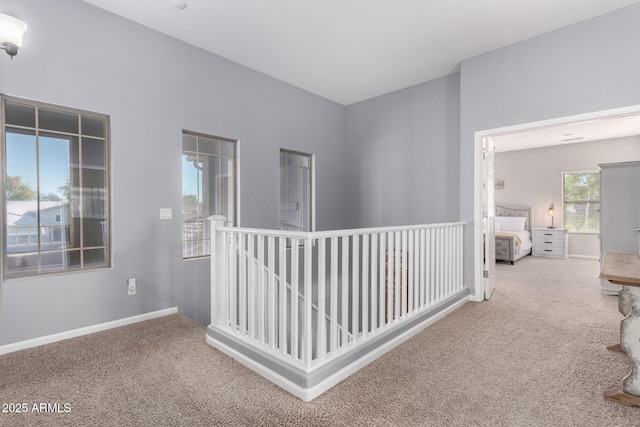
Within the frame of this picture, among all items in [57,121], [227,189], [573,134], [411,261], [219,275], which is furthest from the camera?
[573,134]

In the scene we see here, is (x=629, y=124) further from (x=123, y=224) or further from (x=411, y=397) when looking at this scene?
(x=123, y=224)

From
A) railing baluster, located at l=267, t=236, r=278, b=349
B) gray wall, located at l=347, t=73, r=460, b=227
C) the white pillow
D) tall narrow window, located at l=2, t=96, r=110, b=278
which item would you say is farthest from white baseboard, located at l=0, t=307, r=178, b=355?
the white pillow

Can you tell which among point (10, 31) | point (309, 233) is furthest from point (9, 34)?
point (309, 233)

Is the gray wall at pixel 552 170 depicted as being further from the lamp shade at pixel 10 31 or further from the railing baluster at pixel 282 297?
the lamp shade at pixel 10 31

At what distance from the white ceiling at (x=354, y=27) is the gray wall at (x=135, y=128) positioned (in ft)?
Result: 0.83

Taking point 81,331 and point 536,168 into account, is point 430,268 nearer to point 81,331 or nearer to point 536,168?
point 81,331

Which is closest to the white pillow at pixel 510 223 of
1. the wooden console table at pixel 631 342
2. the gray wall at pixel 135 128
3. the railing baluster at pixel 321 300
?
the gray wall at pixel 135 128

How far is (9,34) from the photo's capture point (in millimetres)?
2107

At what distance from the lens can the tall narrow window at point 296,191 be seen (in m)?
4.54

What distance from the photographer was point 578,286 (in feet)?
14.3

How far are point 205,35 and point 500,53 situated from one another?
3165 mm

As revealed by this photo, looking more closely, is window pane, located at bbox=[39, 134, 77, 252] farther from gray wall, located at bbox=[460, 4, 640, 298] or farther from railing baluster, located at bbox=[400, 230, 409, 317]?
gray wall, located at bbox=[460, 4, 640, 298]

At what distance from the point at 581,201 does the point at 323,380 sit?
7951 millimetres

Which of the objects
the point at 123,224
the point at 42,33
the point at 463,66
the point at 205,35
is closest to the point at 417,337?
the point at 123,224
